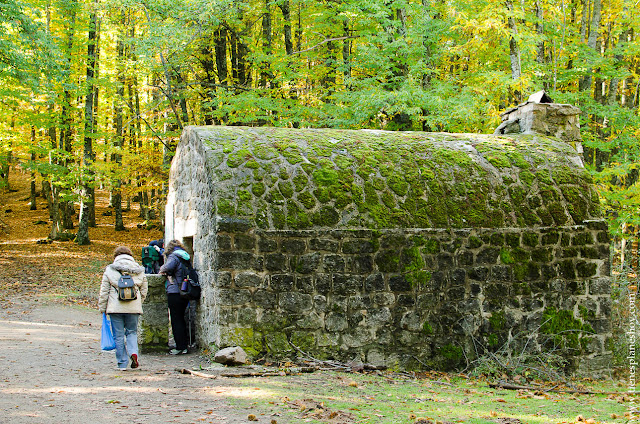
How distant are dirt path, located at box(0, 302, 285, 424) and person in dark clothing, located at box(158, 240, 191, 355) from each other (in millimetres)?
274

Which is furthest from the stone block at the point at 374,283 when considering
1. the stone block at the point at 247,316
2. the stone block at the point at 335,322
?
the stone block at the point at 247,316

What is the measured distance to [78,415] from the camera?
4.96 metres

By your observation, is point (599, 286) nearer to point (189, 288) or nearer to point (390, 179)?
point (390, 179)

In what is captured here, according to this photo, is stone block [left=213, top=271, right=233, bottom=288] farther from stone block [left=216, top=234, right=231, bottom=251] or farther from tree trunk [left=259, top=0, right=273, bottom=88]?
tree trunk [left=259, top=0, right=273, bottom=88]

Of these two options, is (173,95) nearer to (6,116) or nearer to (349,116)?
Answer: (349,116)

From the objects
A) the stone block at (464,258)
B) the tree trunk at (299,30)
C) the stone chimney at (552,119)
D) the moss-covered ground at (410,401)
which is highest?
the tree trunk at (299,30)

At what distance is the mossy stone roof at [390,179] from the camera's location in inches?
313

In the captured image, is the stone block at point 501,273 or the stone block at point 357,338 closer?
the stone block at point 357,338

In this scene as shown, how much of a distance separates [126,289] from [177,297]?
133 centimetres

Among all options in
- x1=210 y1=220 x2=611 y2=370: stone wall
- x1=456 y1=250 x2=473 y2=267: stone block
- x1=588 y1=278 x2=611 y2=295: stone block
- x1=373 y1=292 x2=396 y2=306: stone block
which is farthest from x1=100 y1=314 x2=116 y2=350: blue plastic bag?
x1=588 y1=278 x2=611 y2=295: stone block

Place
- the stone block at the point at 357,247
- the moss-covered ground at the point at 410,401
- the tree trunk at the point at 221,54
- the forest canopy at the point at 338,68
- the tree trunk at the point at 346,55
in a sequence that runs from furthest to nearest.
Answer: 1. the tree trunk at the point at 221,54
2. the tree trunk at the point at 346,55
3. the forest canopy at the point at 338,68
4. the stone block at the point at 357,247
5. the moss-covered ground at the point at 410,401

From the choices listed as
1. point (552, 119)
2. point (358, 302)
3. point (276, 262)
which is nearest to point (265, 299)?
point (276, 262)

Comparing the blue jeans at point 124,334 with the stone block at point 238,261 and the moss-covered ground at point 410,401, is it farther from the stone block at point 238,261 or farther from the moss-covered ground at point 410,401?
the moss-covered ground at point 410,401

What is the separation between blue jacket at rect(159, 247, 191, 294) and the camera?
28.0ft
